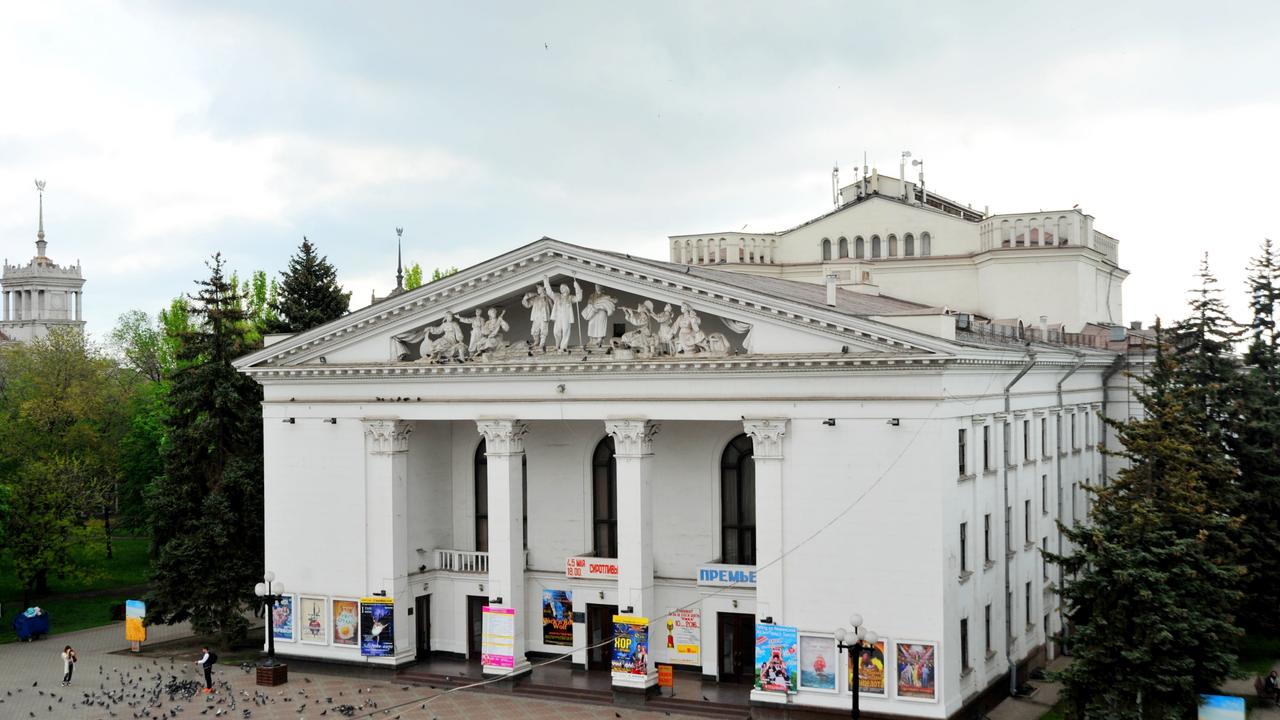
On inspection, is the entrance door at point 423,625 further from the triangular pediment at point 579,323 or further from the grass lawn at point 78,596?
the grass lawn at point 78,596

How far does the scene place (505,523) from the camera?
107ft

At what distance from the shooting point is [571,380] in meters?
Answer: 31.4

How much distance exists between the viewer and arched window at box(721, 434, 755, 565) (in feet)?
105

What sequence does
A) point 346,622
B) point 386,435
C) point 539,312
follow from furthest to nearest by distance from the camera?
point 346,622 → point 386,435 → point 539,312

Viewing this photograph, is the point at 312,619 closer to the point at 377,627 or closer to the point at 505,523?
the point at 377,627

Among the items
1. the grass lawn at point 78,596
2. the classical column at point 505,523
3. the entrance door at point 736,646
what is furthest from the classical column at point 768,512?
the grass lawn at point 78,596

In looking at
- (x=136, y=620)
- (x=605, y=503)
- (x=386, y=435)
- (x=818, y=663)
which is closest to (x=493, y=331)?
(x=386, y=435)

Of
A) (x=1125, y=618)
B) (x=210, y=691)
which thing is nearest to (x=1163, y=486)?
(x=1125, y=618)

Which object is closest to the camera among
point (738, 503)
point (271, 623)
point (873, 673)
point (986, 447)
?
point (873, 673)

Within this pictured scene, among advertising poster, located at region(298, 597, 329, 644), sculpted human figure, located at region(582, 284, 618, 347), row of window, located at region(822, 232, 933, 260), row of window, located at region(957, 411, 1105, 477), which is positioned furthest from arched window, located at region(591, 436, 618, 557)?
row of window, located at region(822, 232, 933, 260)

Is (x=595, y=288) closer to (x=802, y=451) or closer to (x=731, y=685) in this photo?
(x=802, y=451)

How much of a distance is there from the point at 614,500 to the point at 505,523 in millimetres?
3451

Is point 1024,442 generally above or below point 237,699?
above

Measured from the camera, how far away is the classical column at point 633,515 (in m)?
30.6
